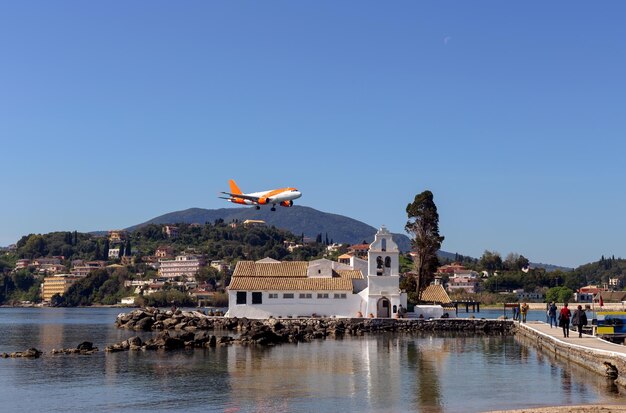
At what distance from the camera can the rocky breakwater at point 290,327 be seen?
192ft

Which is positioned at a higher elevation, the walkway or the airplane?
the airplane

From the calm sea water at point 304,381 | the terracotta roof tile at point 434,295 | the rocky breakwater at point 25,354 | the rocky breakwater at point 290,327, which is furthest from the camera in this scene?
the terracotta roof tile at point 434,295

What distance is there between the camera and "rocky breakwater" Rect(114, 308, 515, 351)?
5855 cm

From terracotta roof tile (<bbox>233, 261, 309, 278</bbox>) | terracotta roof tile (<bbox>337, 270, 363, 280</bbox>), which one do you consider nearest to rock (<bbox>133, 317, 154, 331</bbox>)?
terracotta roof tile (<bbox>233, 261, 309, 278</bbox>)

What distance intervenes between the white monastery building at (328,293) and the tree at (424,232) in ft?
25.9

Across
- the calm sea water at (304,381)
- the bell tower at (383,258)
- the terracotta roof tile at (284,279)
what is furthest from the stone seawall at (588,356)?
the terracotta roof tile at (284,279)

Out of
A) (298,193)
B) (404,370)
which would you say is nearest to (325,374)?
(404,370)

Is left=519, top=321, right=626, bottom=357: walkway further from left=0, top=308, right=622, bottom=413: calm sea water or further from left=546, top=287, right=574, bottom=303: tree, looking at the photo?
left=546, top=287, right=574, bottom=303: tree

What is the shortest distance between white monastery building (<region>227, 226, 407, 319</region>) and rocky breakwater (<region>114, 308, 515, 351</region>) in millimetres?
2521

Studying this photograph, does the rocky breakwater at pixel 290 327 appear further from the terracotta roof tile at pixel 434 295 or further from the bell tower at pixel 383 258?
the terracotta roof tile at pixel 434 295

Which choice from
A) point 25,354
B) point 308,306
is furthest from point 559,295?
point 25,354

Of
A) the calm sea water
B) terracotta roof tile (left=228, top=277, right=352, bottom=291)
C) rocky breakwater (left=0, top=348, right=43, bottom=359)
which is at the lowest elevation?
the calm sea water

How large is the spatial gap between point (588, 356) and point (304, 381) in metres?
12.8

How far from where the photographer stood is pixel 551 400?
29984 millimetres
